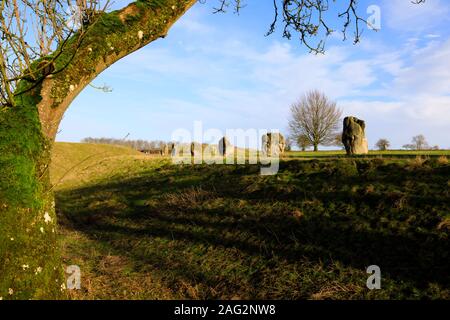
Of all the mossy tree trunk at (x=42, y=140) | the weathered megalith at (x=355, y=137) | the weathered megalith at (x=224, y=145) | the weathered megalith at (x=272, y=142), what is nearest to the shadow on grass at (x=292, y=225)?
the mossy tree trunk at (x=42, y=140)

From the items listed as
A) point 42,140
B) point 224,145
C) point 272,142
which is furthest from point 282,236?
point 272,142

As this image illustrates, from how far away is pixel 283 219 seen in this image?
9797 mm

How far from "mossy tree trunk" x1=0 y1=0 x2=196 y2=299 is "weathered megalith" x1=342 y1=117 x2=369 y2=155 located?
19435mm

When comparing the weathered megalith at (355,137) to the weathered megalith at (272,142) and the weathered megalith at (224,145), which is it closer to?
the weathered megalith at (272,142)

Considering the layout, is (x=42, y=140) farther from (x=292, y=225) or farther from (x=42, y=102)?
(x=292, y=225)

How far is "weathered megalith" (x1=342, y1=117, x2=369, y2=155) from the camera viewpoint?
2300cm

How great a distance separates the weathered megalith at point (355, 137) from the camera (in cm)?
2300

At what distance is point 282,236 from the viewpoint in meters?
9.06

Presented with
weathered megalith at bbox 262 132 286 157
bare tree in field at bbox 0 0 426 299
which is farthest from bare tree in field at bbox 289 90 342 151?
bare tree in field at bbox 0 0 426 299

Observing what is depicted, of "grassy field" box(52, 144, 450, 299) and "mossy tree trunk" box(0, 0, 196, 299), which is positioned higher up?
"mossy tree trunk" box(0, 0, 196, 299)

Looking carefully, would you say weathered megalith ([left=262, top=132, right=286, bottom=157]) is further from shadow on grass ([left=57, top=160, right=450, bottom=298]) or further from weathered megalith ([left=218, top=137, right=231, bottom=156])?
shadow on grass ([left=57, top=160, right=450, bottom=298])

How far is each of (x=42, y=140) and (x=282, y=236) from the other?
611 centimetres
